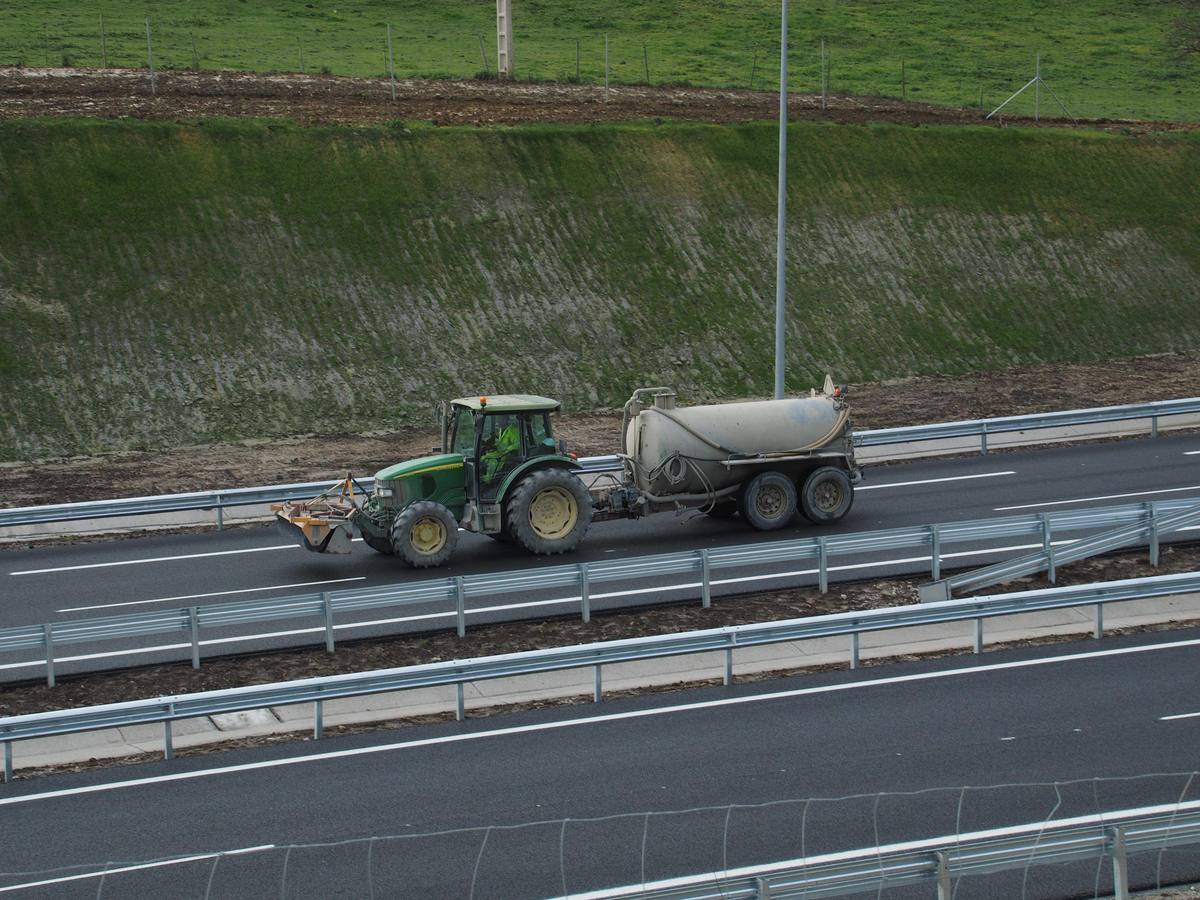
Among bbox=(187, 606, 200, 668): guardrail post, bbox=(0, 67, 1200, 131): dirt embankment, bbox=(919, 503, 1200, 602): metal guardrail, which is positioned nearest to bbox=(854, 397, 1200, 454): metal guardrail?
bbox=(919, 503, 1200, 602): metal guardrail

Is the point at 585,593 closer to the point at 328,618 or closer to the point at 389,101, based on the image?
the point at 328,618

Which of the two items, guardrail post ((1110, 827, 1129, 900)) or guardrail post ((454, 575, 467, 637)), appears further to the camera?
guardrail post ((454, 575, 467, 637))

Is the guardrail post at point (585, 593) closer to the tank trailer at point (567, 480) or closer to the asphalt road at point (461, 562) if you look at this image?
the asphalt road at point (461, 562)

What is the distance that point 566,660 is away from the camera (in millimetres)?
14875

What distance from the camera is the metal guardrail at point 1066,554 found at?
1852 centimetres

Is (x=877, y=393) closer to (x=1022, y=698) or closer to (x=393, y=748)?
(x=1022, y=698)

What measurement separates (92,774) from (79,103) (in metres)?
Result: 27.2

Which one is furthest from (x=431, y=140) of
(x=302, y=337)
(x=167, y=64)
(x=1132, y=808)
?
(x=1132, y=808)

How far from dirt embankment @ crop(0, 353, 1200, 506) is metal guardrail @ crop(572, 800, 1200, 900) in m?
17.4

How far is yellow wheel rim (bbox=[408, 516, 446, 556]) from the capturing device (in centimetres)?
2014

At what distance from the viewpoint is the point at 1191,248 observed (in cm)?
4212

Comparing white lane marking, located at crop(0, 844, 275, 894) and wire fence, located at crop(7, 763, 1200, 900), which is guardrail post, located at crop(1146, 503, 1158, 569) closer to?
wire fence, located at crop(7, 763, 1200, 900)

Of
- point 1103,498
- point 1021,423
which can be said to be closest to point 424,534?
point 1103,498

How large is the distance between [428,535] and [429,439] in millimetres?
9461
